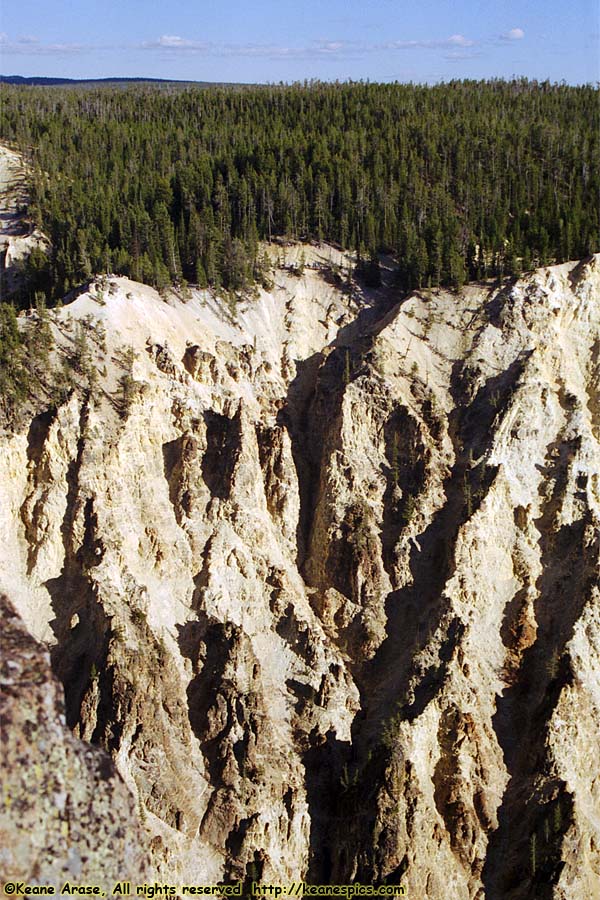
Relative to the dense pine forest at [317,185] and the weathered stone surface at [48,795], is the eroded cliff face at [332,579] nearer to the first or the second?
the dense pine forest at [317,185]

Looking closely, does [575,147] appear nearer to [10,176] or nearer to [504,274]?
[504,274]

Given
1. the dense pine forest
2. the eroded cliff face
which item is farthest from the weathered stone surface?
the dense pine forest

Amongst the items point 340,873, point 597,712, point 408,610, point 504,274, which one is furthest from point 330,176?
point 340,873

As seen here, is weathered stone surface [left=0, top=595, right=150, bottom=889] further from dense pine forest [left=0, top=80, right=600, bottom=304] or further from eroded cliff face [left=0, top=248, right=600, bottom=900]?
dense pine forest [left=0, top=80, right=600, bottom=304]

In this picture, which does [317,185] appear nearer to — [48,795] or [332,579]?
[332,579]

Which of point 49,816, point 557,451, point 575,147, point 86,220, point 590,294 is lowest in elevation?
point 49,816

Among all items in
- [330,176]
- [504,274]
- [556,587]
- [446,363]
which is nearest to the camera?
[556,587]
